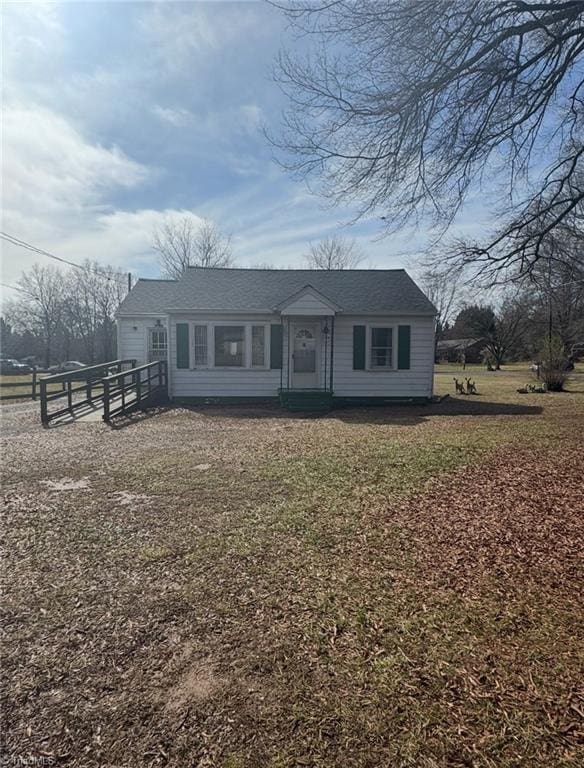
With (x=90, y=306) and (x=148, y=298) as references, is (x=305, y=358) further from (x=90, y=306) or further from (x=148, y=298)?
(x=90, y=306)

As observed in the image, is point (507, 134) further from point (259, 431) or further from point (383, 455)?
point (259, 431)

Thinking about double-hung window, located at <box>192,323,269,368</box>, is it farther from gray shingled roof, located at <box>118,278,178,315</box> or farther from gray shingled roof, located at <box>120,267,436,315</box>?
gray shingled roof, located at <box>118,278,178,315</box>

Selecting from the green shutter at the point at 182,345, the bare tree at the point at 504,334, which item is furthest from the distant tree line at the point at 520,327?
the green shutter at the point at 182,345

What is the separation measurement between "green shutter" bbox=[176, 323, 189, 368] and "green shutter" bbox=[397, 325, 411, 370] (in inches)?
255

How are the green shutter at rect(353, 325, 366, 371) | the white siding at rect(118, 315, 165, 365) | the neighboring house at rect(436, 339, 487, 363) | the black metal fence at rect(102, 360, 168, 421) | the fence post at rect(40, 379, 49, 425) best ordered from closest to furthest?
the fence post at rect(40, 379, 49, 425)
the black metal fence at rect(102, 360, 168, 421)
the green shutter at rect(353, 325, 366, 371)
the white siding at rect(118, 315, 165, 365)
the neighboring house at rect(436, 339, 487, 363)

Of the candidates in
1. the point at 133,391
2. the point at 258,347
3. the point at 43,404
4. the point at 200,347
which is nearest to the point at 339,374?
the point at 258,347

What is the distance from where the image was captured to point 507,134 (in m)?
6.50

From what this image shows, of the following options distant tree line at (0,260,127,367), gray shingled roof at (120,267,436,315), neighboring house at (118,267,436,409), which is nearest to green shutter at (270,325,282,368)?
neighboring house at (118,267,436,409)

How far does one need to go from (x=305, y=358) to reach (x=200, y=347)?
3.25m

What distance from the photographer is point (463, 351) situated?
54.2 meters

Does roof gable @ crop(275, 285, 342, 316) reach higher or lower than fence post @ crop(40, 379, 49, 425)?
higher

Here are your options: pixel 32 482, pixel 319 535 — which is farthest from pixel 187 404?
pixel 319 535

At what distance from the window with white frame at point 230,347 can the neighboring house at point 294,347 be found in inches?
1.2

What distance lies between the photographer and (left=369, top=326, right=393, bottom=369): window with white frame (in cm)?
1283
